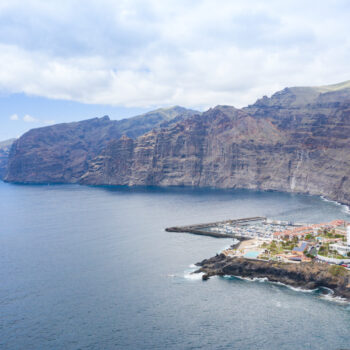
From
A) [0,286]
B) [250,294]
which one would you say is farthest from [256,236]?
[0,286]

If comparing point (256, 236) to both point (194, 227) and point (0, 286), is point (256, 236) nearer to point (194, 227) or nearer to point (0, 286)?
point (194, 227)

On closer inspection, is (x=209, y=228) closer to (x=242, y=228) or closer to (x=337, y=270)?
(x=242, y=228)

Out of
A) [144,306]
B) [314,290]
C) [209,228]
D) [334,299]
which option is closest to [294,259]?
[314,290]

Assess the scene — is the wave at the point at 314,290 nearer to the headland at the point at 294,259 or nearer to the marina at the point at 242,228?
the headland at the point at 294,259

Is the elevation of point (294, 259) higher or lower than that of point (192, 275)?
higher

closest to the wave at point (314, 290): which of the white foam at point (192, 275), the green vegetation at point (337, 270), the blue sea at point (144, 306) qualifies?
the blue sea at point (144, 306)

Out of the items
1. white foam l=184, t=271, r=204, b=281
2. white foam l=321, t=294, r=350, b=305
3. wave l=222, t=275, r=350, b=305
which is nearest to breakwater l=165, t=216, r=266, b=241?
wave l=222, t=275, r=350, b=305

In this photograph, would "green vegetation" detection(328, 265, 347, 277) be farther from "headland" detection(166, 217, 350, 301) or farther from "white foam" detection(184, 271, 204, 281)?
"white foam" detection(184, 271, 204, 281)

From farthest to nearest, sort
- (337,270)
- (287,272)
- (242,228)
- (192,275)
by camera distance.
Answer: (242,228) → (192,275) → (287,272) → (337,270)
